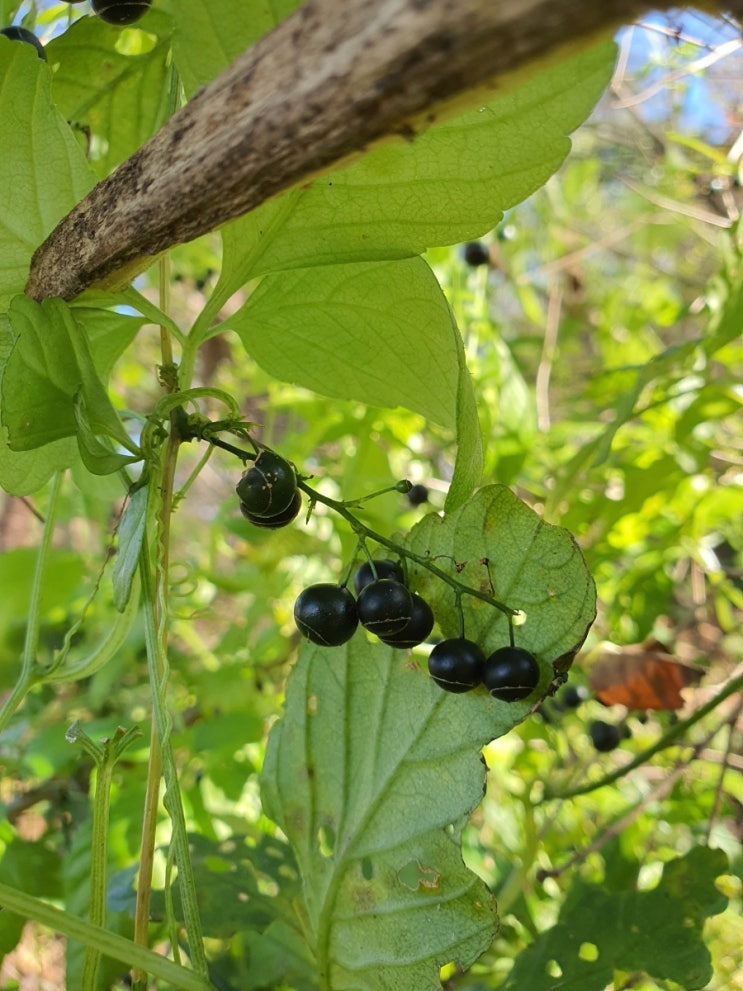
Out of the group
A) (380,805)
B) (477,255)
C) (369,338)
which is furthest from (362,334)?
(477,255)

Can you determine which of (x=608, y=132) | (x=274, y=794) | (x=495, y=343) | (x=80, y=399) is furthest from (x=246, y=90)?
(x=608, y=132)

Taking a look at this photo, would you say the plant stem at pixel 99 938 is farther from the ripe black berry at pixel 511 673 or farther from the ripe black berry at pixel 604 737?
the ripe black berry at pixel 604 737

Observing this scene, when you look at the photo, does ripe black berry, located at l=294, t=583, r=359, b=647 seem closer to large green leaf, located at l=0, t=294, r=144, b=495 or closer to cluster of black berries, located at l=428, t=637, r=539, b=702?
cluster of black berries, located at l=428, t=637, r=539, b=702

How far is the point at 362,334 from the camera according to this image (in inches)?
21.3

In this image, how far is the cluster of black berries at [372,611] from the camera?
1.68ft

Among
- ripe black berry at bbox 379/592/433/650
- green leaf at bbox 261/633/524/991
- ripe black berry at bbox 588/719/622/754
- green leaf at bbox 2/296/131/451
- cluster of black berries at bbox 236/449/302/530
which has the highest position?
green leaf at bbox 2/296/131/451

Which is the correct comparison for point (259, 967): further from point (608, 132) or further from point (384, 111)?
point (608, 132)

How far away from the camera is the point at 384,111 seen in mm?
262

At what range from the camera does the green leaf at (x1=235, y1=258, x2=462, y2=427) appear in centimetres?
51

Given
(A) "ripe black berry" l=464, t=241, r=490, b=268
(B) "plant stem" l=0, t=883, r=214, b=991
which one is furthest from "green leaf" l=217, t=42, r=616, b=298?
(A) "ripe black berry" l=464, t=241, r=490, b=268

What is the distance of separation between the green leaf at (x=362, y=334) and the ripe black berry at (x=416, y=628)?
0.40 ft

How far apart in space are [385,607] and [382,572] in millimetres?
55

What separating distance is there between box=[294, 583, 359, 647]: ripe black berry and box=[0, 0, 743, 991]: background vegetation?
67mm

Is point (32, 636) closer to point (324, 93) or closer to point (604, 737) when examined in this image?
point (324, 93)
